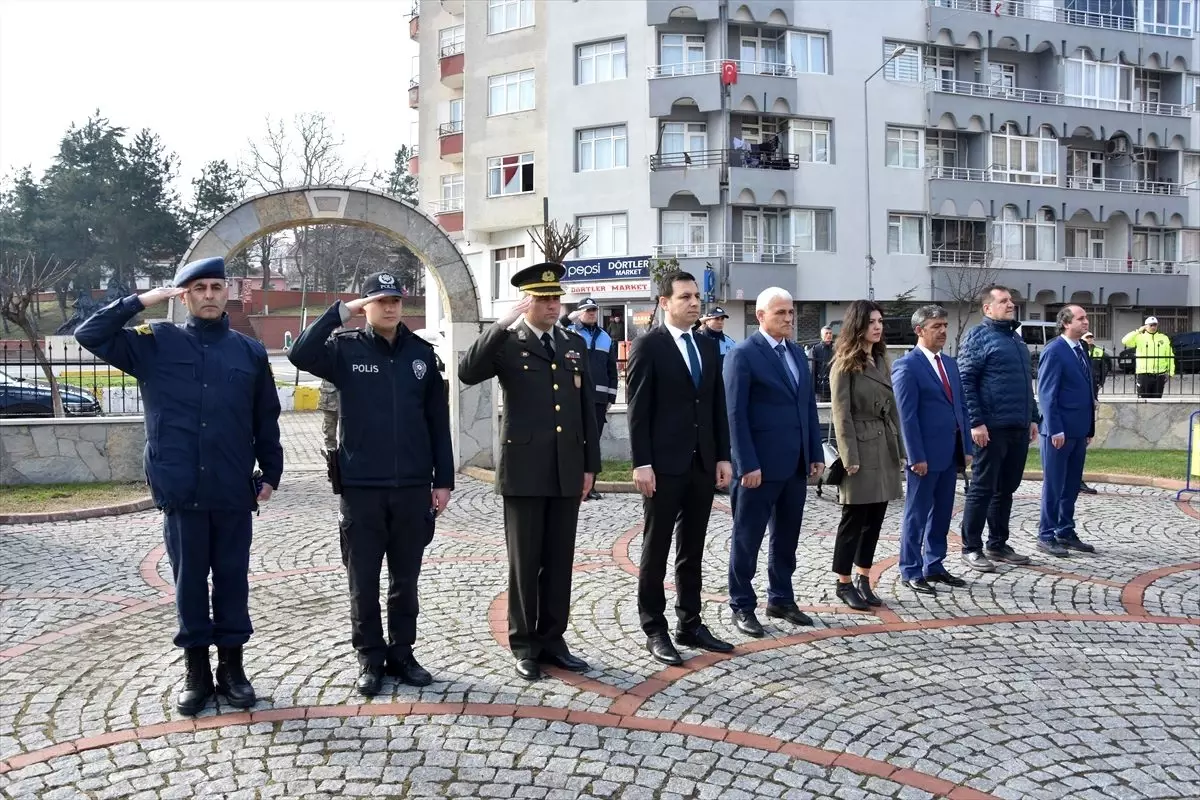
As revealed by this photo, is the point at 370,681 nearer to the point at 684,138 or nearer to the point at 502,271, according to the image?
the point at 684,138

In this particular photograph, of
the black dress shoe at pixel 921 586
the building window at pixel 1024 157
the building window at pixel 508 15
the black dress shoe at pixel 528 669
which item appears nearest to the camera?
the black dress shoe at pixel 528 669

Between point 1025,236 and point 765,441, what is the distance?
39.0m

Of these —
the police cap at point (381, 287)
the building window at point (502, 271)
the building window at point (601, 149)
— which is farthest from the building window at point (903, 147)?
the police cap at point (381, 287)

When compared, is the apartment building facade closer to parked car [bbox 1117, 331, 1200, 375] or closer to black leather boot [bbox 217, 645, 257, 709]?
parked car [bbox 1117, 331, 1200, 375]

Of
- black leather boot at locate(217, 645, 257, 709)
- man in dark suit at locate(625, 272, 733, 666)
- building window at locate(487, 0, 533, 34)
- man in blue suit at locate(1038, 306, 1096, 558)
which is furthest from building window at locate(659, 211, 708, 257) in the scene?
black leather boot at locate(217, 645, 257, 709)

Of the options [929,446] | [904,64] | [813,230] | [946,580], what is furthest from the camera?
[904,64]

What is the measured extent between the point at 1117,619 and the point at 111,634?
6.33 metres

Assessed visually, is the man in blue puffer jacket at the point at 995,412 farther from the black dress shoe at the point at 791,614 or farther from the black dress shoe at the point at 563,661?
the black dress shoe at the point at 563,661

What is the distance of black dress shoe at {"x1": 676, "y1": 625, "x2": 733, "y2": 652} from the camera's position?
6004 millimetres

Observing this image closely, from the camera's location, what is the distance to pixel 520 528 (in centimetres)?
561

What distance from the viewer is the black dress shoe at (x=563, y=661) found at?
5.63m

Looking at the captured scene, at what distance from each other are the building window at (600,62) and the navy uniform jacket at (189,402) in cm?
3437

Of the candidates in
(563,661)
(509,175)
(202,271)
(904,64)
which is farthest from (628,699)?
(904,64)

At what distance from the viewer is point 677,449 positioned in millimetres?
5945
